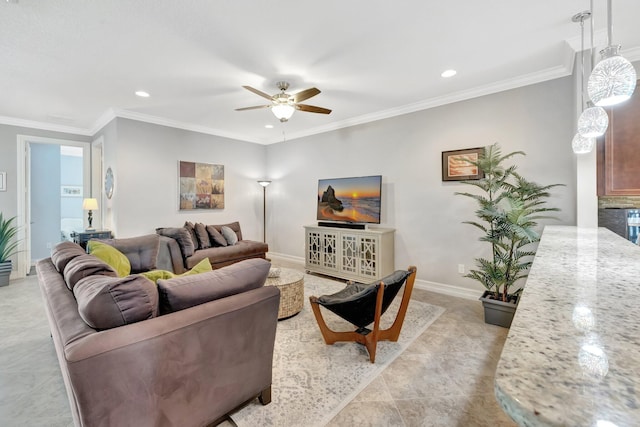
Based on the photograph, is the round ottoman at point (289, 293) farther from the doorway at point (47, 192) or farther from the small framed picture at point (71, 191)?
the small framed picture at point (71, 191)

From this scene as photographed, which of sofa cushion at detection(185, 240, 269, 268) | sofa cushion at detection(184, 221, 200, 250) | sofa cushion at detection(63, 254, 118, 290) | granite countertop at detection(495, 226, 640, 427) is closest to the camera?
granite countertop at detection(495, 226, 640, 427)

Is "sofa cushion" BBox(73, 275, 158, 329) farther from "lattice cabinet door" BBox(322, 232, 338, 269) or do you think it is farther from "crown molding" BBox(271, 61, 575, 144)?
"crown molding" BBox(271, 61, 575, 144)

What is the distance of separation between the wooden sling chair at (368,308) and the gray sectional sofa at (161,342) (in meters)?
0.60

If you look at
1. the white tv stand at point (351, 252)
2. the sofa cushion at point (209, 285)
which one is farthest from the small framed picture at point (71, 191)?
the sofa cushion at point (209, 285)

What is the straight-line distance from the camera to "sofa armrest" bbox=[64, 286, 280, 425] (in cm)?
107

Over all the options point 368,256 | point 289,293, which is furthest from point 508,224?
point 289,293

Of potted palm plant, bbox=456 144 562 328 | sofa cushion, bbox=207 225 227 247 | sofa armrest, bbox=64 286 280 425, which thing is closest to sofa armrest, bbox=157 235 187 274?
sofa cushion, bbox=207 225 227 247

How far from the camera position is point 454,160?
3549 mm

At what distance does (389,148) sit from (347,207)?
1.12 metres

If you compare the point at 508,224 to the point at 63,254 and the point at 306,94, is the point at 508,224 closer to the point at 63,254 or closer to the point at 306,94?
the point at 306,94

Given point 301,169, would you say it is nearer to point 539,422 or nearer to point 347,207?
point 347,207

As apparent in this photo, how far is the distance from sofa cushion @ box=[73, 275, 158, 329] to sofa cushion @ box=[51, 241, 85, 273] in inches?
31.5

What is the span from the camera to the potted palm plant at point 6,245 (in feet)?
13.3

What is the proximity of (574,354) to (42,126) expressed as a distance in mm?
6807
